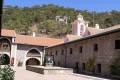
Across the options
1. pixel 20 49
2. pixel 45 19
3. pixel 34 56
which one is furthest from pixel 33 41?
pixel 45 19

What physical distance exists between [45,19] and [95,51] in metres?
72.5

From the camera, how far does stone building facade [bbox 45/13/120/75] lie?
73.2ft

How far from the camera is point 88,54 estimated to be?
90.0 feet

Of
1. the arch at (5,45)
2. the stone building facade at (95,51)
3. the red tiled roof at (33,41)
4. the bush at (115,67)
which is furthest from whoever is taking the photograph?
the red tiled roof at (33,41)

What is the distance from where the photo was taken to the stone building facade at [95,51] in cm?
2230

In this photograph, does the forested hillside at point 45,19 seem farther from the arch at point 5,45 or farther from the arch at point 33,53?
the arch at point 5,45

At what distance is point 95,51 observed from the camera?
25.7 meters

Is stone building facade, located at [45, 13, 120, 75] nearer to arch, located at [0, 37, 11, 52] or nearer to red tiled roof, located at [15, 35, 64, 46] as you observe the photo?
red tiled roof, located at [15, 35, 64, 46]

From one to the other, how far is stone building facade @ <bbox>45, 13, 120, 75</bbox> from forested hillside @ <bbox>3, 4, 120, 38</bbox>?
4896 centimetres

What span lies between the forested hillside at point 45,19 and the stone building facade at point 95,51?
49.0 m

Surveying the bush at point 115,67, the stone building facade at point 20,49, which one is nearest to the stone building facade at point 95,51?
the bush at point 115,67

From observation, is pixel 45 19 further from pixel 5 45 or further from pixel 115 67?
pixel 115 67

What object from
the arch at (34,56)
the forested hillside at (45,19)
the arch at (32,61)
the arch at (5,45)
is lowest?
the arch at (32,61)

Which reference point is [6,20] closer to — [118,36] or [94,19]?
[94,19]
